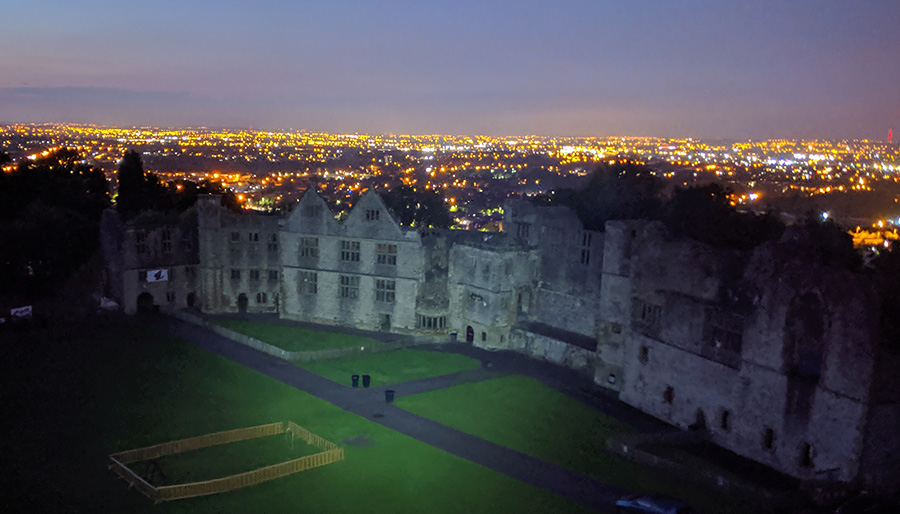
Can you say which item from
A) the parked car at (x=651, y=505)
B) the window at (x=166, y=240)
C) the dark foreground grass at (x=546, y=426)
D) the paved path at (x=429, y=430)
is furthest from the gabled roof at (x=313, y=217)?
the parked car at (x=651, y=505)

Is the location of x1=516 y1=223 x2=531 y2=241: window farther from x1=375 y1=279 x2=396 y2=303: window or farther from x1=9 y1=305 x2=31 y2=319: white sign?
x1=9 y1=305 x2=31 y2=319: white sign

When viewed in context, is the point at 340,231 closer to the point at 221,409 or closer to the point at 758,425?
the point at 221,409

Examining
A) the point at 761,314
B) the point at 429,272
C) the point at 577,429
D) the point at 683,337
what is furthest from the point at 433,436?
the point at 429,272

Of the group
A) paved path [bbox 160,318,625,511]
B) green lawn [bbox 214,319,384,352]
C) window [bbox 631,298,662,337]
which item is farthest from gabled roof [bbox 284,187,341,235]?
window [bbox 631,298,662,337]

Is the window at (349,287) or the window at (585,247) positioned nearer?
the window at (585,247)

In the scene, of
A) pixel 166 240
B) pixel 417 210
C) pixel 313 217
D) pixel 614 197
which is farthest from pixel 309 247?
pixel 417 210

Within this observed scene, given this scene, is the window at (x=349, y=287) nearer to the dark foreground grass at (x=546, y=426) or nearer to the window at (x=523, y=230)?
the window at (x=523, y=230)

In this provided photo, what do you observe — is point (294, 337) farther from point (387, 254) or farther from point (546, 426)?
point (546, 426)
